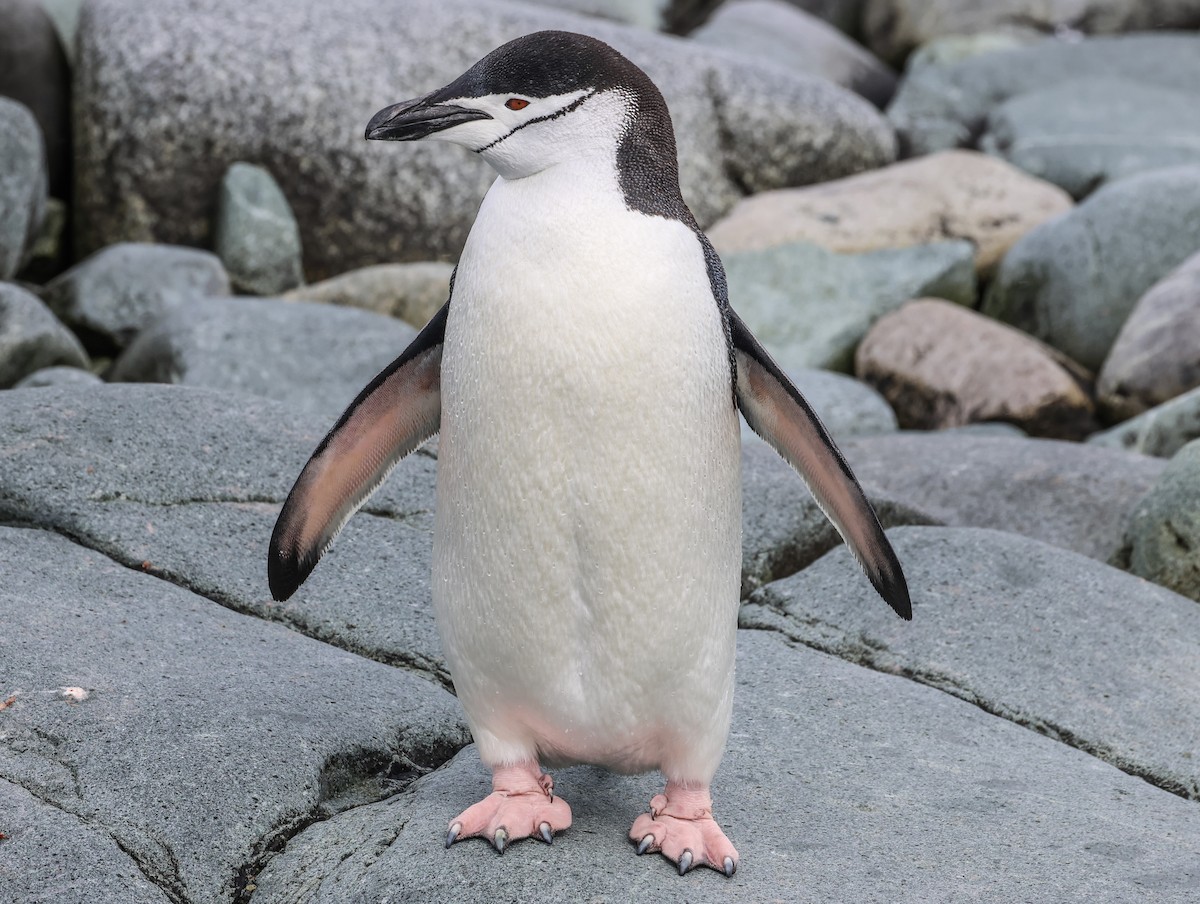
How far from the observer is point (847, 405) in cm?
673

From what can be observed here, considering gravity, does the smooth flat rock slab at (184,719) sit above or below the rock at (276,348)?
above

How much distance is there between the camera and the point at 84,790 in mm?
2518

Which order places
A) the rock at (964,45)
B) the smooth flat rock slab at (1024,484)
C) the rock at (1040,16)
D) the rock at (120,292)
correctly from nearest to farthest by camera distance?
the smooth flat rock slab at (1024,484)
the rock at (120,292)
the rock at (964,45)
the rock at (1040,16)

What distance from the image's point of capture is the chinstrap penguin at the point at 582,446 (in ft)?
7.53

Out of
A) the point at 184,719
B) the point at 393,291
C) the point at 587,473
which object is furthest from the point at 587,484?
the point at 393,291

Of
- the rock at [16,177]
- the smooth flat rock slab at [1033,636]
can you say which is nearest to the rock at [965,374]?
the smooth flat rock slab at [1033,636]

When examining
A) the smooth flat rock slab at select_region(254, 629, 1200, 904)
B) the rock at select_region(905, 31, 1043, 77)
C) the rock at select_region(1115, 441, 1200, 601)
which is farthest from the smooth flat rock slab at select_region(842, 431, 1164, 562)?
the rock at select_region(905, 31, 1043, 77)

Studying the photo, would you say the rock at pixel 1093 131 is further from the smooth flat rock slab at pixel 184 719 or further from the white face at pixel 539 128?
the white face at pixel 539 128

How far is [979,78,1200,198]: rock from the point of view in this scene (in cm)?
952

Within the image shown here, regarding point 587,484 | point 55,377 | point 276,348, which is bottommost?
point 55,377

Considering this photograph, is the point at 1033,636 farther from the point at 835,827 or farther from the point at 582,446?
the point at 582,446

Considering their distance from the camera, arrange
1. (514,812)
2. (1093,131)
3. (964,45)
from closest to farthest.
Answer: (514,812), (1093,131), (964,45)

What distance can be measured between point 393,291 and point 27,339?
6.21 feet

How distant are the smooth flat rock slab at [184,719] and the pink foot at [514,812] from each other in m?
0.37
